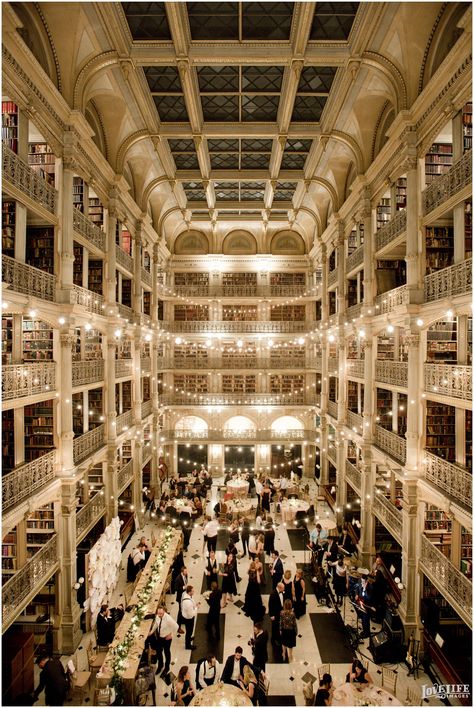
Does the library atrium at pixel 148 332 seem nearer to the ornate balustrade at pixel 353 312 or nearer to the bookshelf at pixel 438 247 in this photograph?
the bookshelf at pixel 438 247

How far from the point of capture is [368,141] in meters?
10.8

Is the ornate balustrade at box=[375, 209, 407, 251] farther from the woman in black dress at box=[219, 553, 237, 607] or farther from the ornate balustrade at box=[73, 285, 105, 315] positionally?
the woman in black dress at box=[219, 553, 237, 607]

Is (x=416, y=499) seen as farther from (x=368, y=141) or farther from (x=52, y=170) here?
(x=52, y=170)

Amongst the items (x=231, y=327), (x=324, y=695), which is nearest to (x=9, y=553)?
(x=324, y=695)

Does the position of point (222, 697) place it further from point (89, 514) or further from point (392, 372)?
point (392, 372)

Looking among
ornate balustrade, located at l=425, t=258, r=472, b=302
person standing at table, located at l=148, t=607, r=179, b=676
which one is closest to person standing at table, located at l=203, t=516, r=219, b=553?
person standing at table, located at l=148, t=607, r=179, b=676

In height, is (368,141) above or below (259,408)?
above

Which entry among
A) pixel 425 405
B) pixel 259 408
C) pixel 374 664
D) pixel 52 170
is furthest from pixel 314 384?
pixel 52 170

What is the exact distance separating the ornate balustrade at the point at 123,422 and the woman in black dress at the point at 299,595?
6.27 metres

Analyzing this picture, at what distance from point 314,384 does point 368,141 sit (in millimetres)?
10901

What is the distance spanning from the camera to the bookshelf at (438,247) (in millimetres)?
8625

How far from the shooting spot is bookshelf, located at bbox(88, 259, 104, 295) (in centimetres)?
1166

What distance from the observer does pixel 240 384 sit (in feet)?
63.9

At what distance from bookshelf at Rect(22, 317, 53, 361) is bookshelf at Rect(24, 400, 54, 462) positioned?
1113 mm
